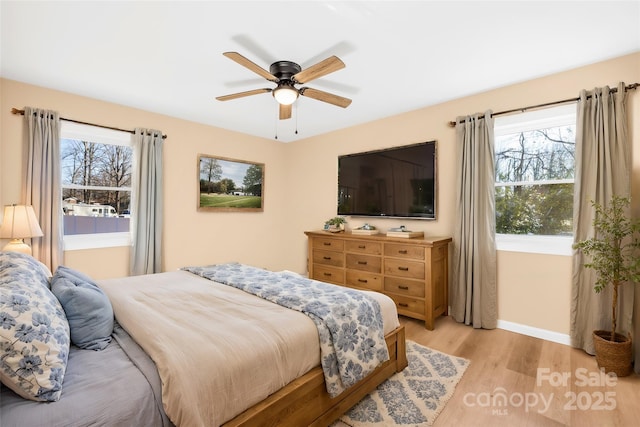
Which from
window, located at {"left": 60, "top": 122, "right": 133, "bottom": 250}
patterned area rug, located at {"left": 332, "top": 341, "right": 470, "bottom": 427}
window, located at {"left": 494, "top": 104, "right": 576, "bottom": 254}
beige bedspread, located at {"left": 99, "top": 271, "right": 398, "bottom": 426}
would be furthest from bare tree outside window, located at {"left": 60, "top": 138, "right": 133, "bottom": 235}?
window, located at {"left": 494, "top": 104, "right": 576, "bottom": 254}

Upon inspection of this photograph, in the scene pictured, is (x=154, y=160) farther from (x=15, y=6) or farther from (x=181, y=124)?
(x=15, y=6)

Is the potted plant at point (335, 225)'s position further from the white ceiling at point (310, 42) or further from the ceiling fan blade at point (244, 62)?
the ceiling fan blade at point (244, 62)

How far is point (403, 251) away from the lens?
3336mm

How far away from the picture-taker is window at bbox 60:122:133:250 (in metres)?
3.39

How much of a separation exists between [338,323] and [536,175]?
2.75 metres

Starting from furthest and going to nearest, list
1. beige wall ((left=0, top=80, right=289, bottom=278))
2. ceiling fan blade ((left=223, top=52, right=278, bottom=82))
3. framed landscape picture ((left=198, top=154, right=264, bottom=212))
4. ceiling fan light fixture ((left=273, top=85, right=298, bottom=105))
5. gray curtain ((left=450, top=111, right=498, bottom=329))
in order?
framed landscape picture ((left=198, top=154, right=264, bottom=212))
gray curtain ((left=450, top=111, right=498, bottom=329))
beige wall ((left=0, top=80, right=289, bottom=278))
ceiling fan light fixture ((left=273, top=85, right=298, bottom=105))
ceiling fan blade ((left=223, top=52, right=278, bottom=82))

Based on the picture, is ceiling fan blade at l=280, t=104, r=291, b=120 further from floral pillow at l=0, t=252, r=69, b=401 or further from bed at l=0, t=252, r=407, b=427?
floral pillow at l=0, t=252, r=69, b=401

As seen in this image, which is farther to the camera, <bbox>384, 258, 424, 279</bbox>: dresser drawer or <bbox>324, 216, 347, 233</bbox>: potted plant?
<bbox>324, 216, 347, 233</bbox>: potted plant

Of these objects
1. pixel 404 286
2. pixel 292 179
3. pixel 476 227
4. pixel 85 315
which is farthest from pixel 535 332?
pixel 292 179

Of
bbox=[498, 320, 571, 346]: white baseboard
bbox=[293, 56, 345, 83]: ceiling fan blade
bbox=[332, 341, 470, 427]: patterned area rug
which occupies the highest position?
bbox=[293, 56, 345, 83]: ceiling fan blade

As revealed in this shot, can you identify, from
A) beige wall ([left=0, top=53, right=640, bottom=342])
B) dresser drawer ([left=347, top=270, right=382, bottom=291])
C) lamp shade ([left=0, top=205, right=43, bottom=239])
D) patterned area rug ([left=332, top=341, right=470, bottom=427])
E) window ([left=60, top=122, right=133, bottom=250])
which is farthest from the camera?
dresser drawer ([left=347, top=270, right=382, bottom=291])

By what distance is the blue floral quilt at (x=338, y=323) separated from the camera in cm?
170

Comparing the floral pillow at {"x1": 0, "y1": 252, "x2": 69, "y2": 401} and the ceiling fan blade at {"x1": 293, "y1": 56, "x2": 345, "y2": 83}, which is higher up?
the ceiling fan blade at {"x1": 293, "y1": 56, "x2": 345, "y2": 83}

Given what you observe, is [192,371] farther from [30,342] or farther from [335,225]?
[335,225]
